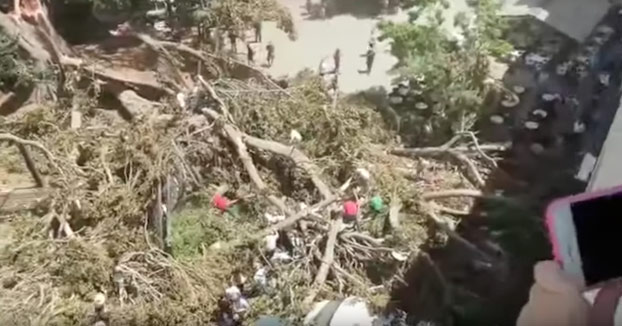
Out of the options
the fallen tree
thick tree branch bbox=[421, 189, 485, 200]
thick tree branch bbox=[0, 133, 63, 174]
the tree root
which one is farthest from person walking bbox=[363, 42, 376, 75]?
thick tree branch bbox=[0, 133, 63, 174]

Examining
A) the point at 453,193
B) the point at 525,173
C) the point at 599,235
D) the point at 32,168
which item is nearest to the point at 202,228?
the point at 32,168

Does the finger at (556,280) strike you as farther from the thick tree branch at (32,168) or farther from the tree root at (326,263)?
the thick tree branch at (32,168)

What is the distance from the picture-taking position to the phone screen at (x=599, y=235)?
47.3 inches

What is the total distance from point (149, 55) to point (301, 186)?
664 millimetres

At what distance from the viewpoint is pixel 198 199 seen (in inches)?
86.4

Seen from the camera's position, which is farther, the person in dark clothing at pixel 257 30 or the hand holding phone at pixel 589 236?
the person in dark clothing at pixel 257 30

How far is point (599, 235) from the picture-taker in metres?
1.25

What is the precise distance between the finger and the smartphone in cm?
2

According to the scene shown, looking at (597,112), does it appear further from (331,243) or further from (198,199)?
(198,199)

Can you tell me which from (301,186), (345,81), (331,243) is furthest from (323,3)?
(331,243)

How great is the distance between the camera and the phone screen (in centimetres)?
120

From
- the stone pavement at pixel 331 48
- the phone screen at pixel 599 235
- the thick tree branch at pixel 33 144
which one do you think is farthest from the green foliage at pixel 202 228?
the phone screen at pixel 599 235

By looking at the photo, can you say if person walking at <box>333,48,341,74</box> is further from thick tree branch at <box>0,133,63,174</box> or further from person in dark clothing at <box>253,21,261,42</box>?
thick tree branch at <box>0,133,63,174</box>

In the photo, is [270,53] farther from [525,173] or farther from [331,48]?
[525,173]
